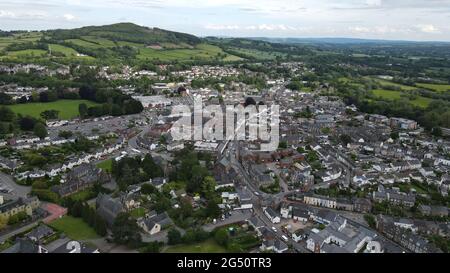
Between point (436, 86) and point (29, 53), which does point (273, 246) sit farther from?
point (29, 53)

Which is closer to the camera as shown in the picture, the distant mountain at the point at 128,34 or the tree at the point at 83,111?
the tree at the point at 83,111

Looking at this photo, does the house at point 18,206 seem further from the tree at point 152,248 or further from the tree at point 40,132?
the tree at point 40,132

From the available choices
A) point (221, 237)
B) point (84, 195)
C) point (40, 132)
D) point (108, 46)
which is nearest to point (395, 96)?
point (221, 237)

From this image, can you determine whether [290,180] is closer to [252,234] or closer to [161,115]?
[252,234]

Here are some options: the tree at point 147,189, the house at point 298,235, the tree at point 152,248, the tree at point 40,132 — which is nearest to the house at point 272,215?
the house at point 298,235

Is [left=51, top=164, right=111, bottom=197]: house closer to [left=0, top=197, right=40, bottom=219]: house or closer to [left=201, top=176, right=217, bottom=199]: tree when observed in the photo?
[left=0, top=197, right=40, bottom=219]: house

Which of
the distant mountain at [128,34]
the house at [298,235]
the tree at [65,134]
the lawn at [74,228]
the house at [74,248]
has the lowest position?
the house at [298,235]

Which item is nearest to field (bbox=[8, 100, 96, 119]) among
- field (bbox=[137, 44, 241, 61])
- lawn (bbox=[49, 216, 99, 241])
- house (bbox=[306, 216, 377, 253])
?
lawn (bbox=[49, 216, 99, 241])
